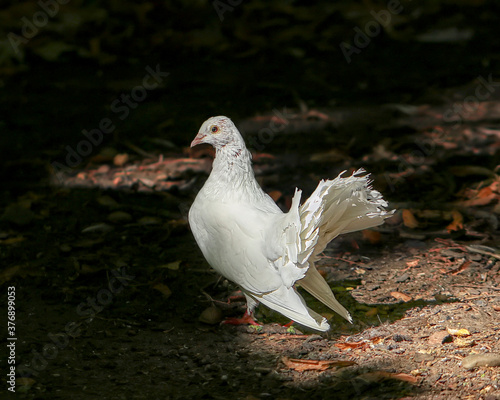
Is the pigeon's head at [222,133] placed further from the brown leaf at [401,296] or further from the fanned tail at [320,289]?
the brown leaf at [401,296]

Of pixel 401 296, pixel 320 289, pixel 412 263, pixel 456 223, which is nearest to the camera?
pixel 320 289

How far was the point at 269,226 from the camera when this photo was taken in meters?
3.59

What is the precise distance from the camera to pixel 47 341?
372 cm

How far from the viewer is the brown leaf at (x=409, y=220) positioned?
4867 mm

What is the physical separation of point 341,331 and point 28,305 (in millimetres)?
1912

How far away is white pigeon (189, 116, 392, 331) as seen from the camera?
10.8 ft

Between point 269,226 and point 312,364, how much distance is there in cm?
75

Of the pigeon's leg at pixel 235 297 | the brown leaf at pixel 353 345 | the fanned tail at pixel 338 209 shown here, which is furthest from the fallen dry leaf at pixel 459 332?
the pigeon's leg at pixel 235 297

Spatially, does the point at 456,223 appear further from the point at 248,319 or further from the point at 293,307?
the point at 293,307

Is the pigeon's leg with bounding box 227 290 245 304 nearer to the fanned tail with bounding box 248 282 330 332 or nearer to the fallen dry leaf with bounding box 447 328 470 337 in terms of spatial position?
the fanned tail with bounding box 248 282 330 332

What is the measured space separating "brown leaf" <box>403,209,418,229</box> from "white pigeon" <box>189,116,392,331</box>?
4.37ft

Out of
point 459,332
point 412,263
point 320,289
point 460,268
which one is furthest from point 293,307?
point 460,268

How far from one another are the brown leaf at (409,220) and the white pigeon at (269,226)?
133 centimetres

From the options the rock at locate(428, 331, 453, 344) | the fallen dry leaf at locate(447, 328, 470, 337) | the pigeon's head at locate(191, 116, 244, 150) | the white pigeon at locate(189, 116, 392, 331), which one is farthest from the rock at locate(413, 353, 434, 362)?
the pigeon's head at locate(191, 116, 244, 150)
